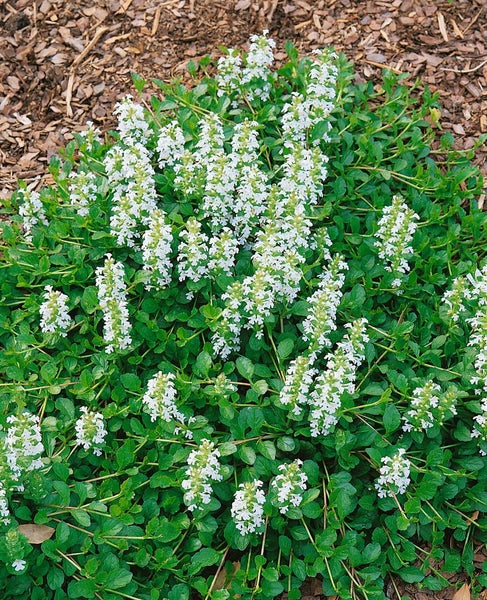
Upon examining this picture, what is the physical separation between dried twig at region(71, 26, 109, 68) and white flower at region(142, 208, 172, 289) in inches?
83.4

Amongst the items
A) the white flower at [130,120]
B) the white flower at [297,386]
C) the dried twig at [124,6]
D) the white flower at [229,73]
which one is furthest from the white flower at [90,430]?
the dried twig at [124,6]

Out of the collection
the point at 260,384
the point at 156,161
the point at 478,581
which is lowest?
the point at 478,581

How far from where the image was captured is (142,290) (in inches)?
157

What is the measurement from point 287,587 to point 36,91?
3.74 meters

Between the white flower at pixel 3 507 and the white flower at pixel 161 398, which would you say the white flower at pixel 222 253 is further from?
the white flower at pixel 3 507

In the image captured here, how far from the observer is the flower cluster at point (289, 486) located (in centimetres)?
326

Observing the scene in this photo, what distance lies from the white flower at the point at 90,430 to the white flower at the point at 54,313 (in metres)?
0.50

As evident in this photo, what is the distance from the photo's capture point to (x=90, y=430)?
340 cm

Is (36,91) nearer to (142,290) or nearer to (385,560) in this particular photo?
(142,290)

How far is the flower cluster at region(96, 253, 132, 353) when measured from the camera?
362 centimetres

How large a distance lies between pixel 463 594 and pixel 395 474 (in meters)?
0.71

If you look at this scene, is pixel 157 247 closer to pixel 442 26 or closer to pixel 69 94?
pixel 69 94

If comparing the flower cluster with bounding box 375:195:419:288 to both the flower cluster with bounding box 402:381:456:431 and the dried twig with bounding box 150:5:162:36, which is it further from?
the dried twig with bounding box 150:5:162:36

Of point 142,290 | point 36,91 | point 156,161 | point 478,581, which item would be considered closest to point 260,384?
point 142,290
